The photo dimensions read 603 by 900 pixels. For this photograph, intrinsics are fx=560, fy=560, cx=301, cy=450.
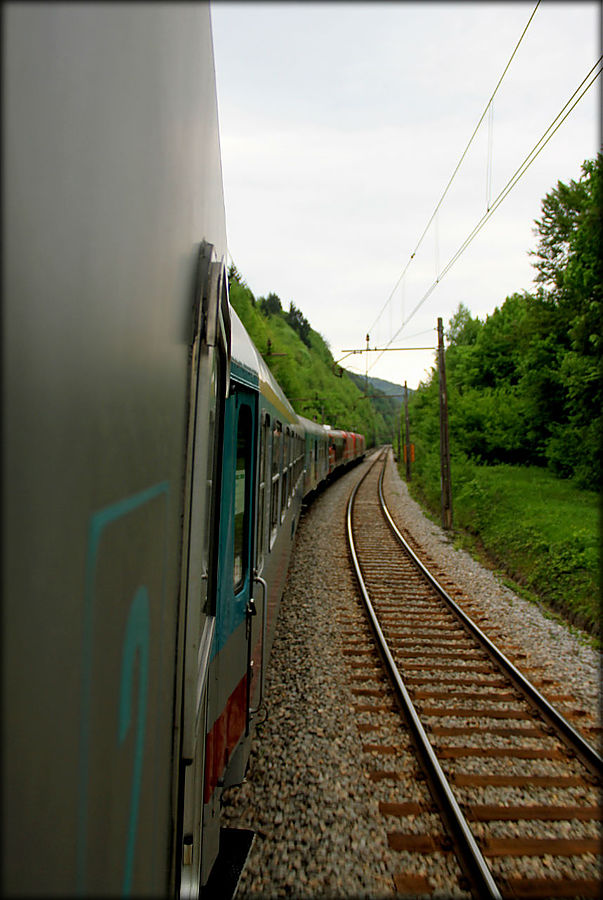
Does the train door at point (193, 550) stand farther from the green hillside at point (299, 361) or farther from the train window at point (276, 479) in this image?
the green hillside at point (299, 361)

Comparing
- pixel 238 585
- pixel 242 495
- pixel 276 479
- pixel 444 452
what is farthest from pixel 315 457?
pixel 238 585

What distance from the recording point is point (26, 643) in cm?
51

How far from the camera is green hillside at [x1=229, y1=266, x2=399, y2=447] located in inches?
1549

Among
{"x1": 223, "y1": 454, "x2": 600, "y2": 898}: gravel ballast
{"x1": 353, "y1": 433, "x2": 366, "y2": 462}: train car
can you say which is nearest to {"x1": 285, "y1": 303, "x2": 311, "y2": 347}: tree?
{"x1": 353, "y1": 433, "x2": 366, "y2": 462}: train car

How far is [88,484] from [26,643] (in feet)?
0.71

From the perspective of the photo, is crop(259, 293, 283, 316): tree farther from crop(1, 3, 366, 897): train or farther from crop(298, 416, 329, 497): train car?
crop(1, 3, 366, 897): train

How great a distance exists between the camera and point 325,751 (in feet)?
14.9

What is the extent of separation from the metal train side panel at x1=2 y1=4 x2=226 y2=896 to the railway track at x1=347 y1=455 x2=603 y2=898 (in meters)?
3.15

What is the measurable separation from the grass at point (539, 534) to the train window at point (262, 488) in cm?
520

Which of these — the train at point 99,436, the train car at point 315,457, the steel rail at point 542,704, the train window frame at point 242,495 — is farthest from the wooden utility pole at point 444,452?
the train at point 99,436

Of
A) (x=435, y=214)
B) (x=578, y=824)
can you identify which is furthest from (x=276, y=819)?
(x=435, y=214)

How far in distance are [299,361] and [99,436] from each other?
2827 inches

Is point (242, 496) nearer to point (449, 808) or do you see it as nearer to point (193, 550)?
point (193, 550)

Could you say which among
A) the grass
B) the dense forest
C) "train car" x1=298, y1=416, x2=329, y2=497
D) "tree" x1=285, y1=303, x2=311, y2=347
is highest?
"tree" x1=285, y1=303, x2=311, y2=347
